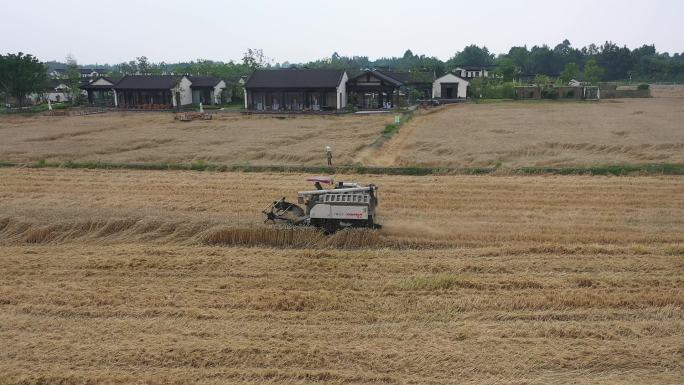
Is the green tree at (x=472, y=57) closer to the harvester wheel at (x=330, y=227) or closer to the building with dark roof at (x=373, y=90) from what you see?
the building with dark roof at (x=373, y=90)

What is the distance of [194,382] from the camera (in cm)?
702

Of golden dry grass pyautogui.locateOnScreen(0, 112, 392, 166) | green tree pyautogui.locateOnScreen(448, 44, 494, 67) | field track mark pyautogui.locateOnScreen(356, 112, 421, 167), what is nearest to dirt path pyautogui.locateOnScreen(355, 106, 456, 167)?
field track mark pyautogui.locateOnScreen(356, 112, 421, 167)

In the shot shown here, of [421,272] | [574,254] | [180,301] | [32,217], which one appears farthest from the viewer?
[32,217]

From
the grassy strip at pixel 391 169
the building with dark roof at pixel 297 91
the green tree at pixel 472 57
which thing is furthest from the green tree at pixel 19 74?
the green tree at pixel 472 57

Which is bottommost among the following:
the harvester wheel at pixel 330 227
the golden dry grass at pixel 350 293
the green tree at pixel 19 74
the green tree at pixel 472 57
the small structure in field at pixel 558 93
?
the golden dry grass at pixel 350 293

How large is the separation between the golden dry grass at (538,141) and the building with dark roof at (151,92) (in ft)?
80.6

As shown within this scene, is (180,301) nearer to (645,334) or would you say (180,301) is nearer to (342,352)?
(342,352)

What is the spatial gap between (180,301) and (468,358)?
15.6 ft

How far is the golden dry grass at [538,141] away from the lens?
22.1m

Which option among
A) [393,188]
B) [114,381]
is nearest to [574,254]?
[393,188]

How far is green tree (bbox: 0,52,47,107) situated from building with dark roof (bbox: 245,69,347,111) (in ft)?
67.6

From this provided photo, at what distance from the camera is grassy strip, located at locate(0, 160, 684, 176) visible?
64.0 ft

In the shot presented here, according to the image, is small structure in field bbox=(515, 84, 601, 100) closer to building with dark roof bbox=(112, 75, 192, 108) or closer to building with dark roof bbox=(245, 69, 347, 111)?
building with dark roof bbox=(245, 69, 347, 111)

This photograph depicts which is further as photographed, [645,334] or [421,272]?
[421,272]
